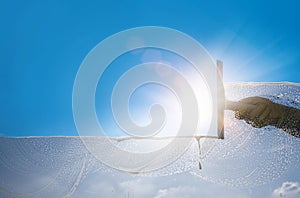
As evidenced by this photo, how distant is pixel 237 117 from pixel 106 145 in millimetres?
4308

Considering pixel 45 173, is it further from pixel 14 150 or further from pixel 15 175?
pixel 14 150

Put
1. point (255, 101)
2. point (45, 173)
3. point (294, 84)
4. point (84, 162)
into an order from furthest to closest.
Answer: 1. point (45, 173)
2. point (84, 162)
3. point (294, 84)
4. point (255, 101)

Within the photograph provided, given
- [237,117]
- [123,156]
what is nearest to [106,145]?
[123,156]

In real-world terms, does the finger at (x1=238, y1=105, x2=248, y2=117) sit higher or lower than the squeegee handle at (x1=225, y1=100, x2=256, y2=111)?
lower

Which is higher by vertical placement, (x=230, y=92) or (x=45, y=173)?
(x=45, y=173)

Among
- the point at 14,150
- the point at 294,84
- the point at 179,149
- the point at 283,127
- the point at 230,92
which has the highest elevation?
the point at 14,150

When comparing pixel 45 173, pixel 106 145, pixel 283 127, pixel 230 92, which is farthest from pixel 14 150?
pixel 283 127

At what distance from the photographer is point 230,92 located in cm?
384

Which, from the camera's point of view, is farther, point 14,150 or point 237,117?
point 14,150

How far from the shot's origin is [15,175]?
11.8m

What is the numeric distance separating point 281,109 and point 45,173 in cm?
994

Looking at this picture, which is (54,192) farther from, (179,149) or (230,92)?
(230,92)

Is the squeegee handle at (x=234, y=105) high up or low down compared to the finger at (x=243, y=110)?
up

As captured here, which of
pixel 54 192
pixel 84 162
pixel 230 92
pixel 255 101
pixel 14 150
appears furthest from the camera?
pixel 54 192
